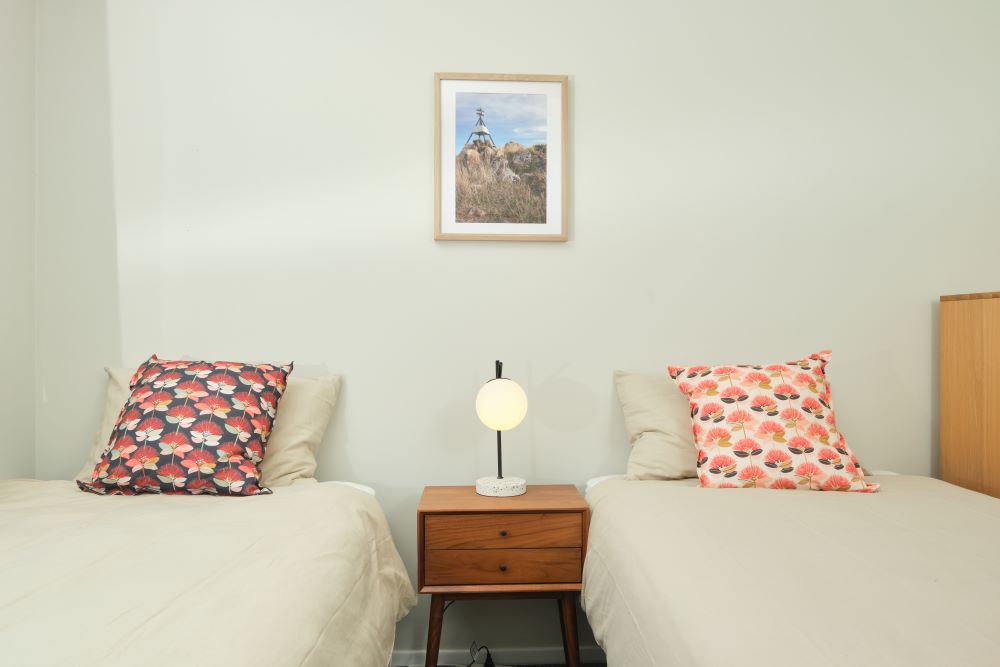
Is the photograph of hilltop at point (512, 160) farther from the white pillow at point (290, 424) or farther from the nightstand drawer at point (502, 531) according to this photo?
the nightstand drawer at point (502, 531)

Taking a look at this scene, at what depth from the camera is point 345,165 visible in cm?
224

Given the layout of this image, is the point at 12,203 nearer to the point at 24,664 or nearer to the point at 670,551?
the point at 24,664

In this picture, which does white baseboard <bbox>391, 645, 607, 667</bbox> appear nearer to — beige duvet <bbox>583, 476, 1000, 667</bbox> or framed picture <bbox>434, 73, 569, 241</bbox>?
beige duvet <bbox>583, 476, 1000, 667</bbox>

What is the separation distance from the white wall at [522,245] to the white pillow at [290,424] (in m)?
0.10

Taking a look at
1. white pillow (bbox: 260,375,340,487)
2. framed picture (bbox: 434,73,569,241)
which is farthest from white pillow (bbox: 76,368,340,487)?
framed picture (bbox: 434,73,569,241)

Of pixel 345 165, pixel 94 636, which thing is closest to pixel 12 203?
pixel 345 165

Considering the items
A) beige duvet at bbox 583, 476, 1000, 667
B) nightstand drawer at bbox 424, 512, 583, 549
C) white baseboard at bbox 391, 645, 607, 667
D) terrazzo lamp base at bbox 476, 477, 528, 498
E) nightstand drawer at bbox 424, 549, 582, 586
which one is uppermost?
beige duvet at bbox 583, 476, 1000, 667

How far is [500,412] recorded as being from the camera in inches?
78.4

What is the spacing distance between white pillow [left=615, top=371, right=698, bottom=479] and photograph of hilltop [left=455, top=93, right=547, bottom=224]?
662 mm

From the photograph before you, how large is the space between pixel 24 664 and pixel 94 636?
3.5 inches

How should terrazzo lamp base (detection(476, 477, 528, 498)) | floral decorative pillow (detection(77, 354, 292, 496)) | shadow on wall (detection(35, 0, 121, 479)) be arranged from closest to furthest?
floral decorative pillow (detection(77, 354, 292, 496))
terrazzo lamp base (detection(476, 477, 528, 498))
shadow on wall (detection(35, 0, 121, 479))

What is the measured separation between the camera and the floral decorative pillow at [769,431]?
72.5 inches

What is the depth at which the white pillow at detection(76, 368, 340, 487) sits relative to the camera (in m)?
1.99

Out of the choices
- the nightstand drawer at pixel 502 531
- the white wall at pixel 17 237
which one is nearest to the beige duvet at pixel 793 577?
the nightstand drawer at pixel 502 531
